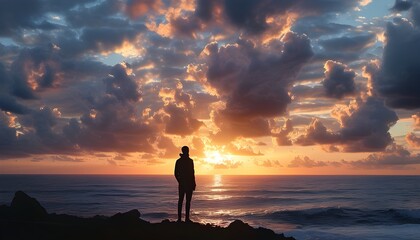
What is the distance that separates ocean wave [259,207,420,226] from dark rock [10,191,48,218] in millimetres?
26570


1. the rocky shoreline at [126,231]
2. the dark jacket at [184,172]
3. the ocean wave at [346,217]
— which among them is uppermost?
the dark jacket at [184,172]

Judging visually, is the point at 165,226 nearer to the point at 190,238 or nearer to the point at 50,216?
the point at 190,238

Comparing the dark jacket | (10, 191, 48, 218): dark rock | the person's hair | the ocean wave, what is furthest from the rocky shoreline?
the ocean wave

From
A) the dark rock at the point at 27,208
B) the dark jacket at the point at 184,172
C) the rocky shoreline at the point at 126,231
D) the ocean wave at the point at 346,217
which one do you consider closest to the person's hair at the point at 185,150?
the dark jacket at the point at 184,172

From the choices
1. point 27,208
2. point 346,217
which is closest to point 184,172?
point 27,208

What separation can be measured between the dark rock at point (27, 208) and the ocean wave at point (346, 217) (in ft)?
87.2

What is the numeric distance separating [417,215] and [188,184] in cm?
4040

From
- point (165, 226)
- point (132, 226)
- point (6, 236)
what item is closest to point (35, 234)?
point (6, 236)

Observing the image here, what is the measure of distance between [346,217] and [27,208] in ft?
114

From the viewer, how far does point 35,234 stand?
13711 millimetres

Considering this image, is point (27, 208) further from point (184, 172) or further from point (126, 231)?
point (184, 172)

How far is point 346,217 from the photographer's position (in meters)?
45.1

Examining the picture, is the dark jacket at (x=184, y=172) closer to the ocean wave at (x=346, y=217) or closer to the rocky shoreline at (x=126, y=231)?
the rocky shoreline at (x=126, y=231)

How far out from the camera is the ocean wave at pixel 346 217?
1614 inches
